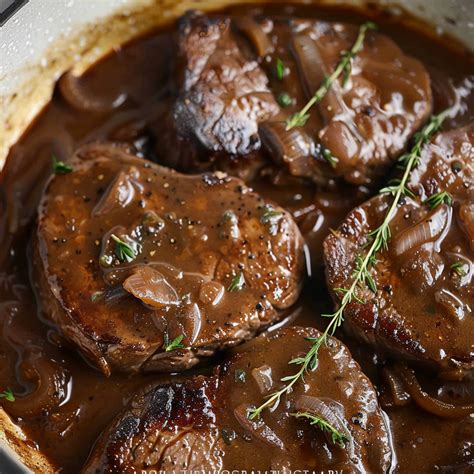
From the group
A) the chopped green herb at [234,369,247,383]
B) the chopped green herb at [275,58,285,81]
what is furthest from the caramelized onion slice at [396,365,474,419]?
the chopped green herb at [275,58,285,81]

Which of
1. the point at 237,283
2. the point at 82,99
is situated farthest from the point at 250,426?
the point at 82,99

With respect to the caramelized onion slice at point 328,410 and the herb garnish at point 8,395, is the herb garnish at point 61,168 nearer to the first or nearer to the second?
the herb garnish at point 8,395

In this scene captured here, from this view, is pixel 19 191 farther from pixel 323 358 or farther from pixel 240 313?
pixel 323 358

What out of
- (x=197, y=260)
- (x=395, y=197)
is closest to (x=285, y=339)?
(x=197, y=260)

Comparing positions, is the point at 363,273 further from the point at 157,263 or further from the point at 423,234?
the point at 157,263

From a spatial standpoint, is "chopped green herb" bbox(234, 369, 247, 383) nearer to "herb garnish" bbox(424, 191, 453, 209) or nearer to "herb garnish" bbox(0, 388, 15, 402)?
"herb garnish" bbox(0, 388, 15, 402)

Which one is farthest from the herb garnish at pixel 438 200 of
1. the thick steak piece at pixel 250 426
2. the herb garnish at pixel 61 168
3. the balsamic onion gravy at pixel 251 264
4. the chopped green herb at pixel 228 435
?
the herb garnish at pixel 61 168
